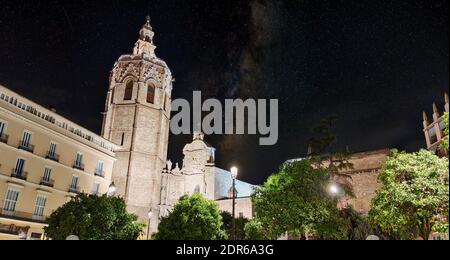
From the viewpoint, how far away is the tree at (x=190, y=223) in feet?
95.8

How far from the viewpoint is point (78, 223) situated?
24.9 metres

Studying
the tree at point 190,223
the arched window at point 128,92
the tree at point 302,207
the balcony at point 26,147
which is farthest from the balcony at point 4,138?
the arched window at point 128,92

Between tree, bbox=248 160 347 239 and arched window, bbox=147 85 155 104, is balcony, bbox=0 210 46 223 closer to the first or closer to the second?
tree, bbox=248 160 347 239

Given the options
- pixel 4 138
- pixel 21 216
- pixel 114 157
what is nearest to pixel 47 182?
pixel 21 216

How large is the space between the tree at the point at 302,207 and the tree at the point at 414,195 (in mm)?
2632

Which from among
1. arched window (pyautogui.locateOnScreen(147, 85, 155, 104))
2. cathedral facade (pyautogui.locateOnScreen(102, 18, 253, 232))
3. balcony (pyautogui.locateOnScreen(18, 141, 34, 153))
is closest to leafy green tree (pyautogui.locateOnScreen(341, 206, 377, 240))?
cathedral facade (pyautogui.locateOnScreen(102, 18, 253, 232))

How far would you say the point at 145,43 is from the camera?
2320 inches

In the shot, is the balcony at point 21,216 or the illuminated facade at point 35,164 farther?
the illuminated facade at point 35,164

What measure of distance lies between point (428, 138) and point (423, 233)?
42.0 meters

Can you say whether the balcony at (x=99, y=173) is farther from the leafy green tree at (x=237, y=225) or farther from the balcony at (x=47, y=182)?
the leafy green tree at (x=237, y=225)

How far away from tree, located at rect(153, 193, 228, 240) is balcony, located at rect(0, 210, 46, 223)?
11095 millimetres
